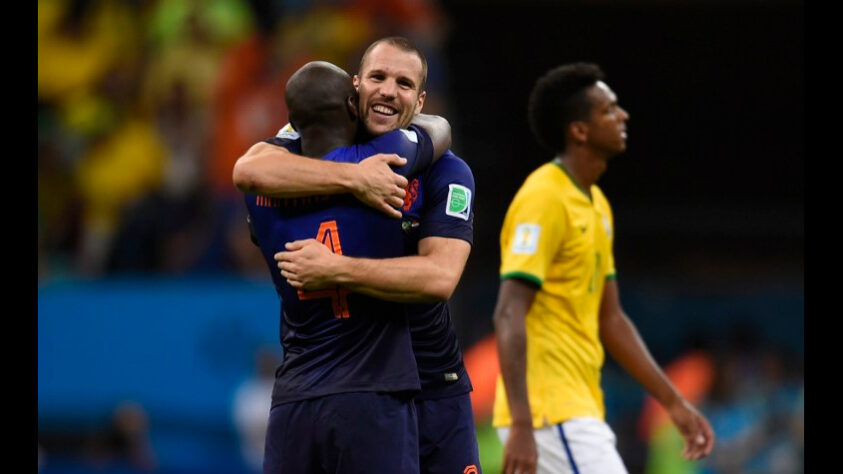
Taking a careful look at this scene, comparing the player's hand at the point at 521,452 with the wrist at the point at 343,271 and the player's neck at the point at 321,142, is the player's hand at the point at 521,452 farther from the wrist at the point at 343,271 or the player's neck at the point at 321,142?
the player's neck at the point at 321,142

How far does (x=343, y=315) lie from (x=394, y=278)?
24 centimetres

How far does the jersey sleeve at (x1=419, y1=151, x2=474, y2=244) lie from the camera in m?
4.48

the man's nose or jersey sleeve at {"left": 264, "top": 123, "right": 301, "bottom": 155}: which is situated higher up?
the man's nose

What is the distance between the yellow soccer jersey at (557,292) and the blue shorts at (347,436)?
150 cm

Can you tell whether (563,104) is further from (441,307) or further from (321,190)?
(321,190)

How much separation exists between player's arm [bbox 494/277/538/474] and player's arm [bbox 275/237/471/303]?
1.26 m

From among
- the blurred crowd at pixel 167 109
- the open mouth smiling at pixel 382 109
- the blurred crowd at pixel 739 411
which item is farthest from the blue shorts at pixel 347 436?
the blurred crowd at pixel 167 109

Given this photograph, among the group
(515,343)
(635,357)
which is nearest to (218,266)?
(635,357)

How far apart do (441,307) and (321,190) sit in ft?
2.82

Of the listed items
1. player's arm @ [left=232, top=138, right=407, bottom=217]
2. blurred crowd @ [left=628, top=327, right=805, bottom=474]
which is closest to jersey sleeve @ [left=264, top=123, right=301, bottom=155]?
player's arm @ [left=232, top=138, right=407, bottom=217]

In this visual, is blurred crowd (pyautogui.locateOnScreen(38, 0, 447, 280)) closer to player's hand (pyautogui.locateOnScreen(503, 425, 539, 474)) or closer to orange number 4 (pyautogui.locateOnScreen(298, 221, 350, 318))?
player's hand (pyautogui.locateOnScreen(503, 425, 539, 474))

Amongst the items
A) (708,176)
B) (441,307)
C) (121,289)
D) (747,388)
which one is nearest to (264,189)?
(441,307)

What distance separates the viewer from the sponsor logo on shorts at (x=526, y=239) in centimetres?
568

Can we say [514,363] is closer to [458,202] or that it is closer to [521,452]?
[521,452]
